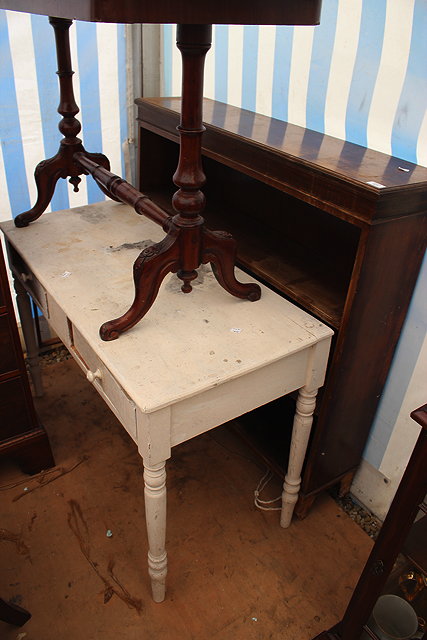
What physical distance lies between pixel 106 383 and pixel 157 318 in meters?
0.22

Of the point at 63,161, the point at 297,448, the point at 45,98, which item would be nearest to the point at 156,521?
the point at 297,448

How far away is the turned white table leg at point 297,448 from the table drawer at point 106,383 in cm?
51

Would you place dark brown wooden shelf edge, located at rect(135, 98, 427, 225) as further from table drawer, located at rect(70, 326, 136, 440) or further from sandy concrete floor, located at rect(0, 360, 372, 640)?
sandy concrete floor, located at rect(0, 360, 372, 640)

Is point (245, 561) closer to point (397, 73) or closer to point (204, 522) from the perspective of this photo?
point (204, 522)

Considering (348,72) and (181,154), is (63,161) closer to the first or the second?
(181,154)

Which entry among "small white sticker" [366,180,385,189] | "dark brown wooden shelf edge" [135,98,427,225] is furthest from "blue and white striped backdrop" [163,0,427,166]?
"small white sticker" [366,180,385,189]

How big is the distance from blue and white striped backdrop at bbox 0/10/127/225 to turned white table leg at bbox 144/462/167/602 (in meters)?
1.49

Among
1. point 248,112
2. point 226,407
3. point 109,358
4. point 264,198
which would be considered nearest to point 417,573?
point 226,407

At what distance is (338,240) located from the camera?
1.65 metres

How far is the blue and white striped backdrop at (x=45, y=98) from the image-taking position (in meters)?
2.00

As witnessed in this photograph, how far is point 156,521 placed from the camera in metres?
1.33

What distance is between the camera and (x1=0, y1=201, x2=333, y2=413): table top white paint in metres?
1.20

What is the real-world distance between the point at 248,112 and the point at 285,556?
1527 millimetres

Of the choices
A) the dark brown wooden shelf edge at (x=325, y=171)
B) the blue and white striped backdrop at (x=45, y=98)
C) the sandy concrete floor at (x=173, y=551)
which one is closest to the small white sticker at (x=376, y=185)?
the dark brown wooden shelf edge at (x=325, y=171)
